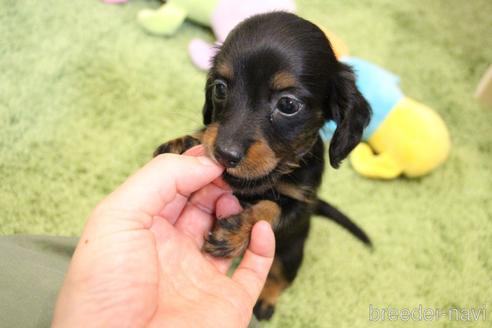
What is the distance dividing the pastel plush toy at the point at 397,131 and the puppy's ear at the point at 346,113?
66 cm

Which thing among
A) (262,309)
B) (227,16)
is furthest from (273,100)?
(227,16)

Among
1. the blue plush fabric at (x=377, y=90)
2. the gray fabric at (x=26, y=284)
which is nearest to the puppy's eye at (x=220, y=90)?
the gray fabric at (x=26, y=284)

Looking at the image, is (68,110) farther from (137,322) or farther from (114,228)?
(137,322)

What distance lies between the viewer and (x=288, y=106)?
1.29m

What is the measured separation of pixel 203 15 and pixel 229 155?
1.55m

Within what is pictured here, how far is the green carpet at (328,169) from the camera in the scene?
1.92 metres

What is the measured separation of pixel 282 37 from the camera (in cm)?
126

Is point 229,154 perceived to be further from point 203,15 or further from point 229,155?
point 203,15

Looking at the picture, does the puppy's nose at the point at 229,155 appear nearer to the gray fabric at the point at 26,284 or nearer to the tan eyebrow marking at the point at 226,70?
the tan eyebrow marking at the point at 226,70

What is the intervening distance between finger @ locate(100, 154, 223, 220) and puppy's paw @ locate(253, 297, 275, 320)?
75 centimetres

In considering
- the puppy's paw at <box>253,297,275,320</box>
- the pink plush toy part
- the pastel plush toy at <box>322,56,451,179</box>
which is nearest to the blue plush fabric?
the pastel plush toy at <box>322,56,451,179</box>

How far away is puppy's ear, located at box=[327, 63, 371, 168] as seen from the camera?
1.39 meters

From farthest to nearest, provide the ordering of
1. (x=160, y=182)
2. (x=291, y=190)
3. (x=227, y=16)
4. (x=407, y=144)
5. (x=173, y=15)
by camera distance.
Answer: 1. (x=173, y=15)
2. (x=227, y=16)
3. (x=407, y=144)
4. (x=291, y=190)
5. (x=160, y=182)

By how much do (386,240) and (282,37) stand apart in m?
1.15
